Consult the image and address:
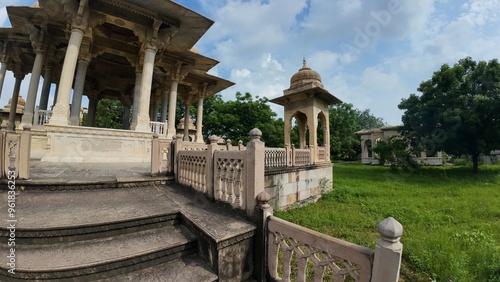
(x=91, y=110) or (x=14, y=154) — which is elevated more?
(x=91, y=110)

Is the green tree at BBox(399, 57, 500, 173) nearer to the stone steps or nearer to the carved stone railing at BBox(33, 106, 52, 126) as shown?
the stone steps

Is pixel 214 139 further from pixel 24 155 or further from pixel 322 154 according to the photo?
pixel 322 154

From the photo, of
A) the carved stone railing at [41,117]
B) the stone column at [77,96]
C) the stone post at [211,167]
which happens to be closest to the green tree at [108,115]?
the stone column at [77,96]

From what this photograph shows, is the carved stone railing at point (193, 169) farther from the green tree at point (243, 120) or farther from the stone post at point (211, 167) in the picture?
the green tree at point (243, 120)

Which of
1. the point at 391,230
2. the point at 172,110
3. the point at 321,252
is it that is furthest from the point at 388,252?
the point at 172,110

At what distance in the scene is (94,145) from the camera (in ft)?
23.6

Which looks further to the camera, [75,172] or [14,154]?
[75,172]

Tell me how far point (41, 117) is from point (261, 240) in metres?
10.3

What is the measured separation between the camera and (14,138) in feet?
10.8

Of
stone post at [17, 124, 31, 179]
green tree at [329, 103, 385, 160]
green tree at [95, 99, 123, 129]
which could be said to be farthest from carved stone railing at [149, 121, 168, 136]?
green tree at [329, 103, 385, 160]

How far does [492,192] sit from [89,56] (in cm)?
1834

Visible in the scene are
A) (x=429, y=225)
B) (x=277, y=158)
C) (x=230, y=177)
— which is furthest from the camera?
(x=277, y=158)

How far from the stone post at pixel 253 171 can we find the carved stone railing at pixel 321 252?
4.6 inches

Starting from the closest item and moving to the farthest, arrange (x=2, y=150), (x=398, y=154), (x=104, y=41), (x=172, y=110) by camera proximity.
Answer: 1. (x=2, y=150)
2. (x=104, y=41)
3. (x=172, y=110)
4. (x=398, y=154)
